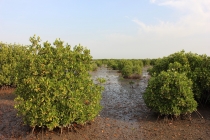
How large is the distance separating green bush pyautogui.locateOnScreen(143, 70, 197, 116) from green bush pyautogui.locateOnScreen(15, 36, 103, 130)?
272 centimetres

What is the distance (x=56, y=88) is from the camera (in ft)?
21.5

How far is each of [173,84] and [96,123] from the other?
3740 millimetres

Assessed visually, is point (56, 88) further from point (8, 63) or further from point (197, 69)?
point (8, 63)

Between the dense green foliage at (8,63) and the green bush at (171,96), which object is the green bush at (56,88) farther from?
the dense green foliage at (8,63)

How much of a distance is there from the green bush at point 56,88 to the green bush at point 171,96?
2720mm

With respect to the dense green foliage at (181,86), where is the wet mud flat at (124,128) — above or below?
below

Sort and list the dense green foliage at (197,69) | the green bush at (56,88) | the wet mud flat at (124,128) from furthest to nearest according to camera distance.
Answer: the dense green foliage at (197,69) < the wet mud flat at (124,128) < the green bush at (56,88)

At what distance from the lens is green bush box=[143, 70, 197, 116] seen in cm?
820

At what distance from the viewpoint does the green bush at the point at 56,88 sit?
6449 millimetres

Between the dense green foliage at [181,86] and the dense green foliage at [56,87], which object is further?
the dense green foliage at [181,86]

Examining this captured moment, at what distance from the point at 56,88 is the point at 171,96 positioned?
4.79m

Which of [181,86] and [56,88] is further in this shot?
[181,86]

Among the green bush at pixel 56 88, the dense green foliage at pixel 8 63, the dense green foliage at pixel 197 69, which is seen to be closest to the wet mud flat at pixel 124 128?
the green bush at pixel 56 88

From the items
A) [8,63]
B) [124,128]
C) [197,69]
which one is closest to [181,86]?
[197,69]
